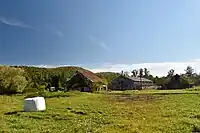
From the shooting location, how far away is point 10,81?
6128cm

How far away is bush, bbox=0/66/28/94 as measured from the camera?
6078cm

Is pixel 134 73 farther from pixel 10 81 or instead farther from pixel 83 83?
pixel 10 81

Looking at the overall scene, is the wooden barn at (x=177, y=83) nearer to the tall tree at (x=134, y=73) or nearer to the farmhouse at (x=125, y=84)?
the farmhouse at (x=125, y=84)

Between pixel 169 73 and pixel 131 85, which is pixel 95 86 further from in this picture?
pixel 169 73

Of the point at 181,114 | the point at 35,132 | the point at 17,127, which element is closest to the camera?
the point at 35,132

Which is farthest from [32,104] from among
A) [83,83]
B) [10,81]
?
[83,83]

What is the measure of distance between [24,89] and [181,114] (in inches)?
→ 1900

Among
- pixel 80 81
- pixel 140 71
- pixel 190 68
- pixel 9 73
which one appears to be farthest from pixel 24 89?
pixel 190 68

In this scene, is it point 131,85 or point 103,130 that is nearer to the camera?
point 103,130

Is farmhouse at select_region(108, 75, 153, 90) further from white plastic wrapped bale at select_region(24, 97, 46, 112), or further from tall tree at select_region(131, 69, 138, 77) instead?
white plastic wrapped bale at select_region(24, 97, 46, 112)

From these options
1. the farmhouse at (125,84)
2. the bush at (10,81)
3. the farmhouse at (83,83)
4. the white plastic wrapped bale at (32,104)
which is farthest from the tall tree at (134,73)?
the white plastic wrapped bale at (32,104)

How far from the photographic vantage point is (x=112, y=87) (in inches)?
4237

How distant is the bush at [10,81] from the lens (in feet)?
199

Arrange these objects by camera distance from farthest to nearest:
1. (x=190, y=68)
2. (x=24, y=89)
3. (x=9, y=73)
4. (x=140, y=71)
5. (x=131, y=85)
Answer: (x=190, y=68), (x=140, y=71), (x=131, y=85), (x=24, y=89), (x=9, y=73)
